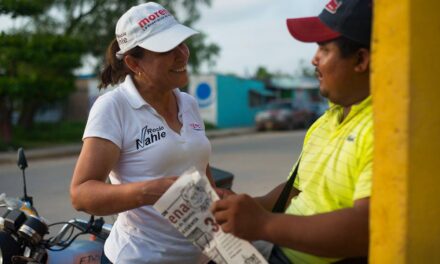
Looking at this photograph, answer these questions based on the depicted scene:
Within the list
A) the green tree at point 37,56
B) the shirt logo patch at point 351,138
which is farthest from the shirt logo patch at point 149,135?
the green tree at point 37,56

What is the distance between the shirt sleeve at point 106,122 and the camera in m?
1.91

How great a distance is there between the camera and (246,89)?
36969 millimetres

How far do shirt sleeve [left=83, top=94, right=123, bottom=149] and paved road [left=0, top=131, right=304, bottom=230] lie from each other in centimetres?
540

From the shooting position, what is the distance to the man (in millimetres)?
1345

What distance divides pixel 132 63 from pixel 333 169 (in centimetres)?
100

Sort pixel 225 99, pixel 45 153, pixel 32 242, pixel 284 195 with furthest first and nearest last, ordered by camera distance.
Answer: pixel 225 99 < pixel 45 153 < pixel 32 242 < pixel 284 195

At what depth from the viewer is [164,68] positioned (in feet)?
7.05

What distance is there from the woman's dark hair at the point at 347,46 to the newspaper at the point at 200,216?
1.61 ft

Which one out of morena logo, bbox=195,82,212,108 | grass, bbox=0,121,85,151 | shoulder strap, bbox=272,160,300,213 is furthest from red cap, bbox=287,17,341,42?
morena logo, bbox=195,82,212,108

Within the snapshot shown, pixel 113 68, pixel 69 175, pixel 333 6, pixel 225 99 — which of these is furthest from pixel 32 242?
pixel 225 99

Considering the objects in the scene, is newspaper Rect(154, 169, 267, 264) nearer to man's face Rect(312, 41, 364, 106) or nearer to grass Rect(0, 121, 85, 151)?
man's face Rect(312, 41, 364, 106)

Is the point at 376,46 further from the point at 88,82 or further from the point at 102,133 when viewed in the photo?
the point at 88,82

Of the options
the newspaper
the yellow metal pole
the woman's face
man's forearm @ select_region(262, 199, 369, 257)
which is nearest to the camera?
the yellow metal pole

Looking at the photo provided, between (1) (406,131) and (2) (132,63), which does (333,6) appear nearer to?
(1) (406,131)
